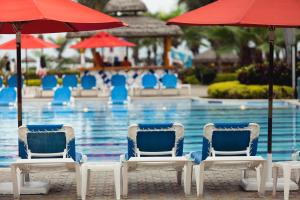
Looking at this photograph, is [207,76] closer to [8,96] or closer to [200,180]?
[8,96]

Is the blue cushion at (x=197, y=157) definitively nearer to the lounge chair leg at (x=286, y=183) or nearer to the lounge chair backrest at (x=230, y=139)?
the lounge chair backrest at (x=230, y=139)

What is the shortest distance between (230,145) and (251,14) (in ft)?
4.87

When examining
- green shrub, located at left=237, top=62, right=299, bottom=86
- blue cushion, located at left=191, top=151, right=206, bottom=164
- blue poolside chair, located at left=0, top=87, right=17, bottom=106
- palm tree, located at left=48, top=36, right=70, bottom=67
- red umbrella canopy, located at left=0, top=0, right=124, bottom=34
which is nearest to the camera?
red umbrella canopy, located at left=0, top=0, right=124, bottom=34

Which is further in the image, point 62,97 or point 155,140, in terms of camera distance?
point 62,97

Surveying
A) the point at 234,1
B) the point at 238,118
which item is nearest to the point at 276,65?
the point at 238,118

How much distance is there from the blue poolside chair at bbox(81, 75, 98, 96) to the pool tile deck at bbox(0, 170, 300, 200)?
17.5 meters

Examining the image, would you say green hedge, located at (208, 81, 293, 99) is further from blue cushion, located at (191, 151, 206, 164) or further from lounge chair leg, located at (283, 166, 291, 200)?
lounge chair leg, located at (283, 166, 291, 200)

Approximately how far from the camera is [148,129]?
26.0 feet

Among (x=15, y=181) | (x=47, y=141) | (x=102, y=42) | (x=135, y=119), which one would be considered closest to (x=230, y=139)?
(x=47, y=141)

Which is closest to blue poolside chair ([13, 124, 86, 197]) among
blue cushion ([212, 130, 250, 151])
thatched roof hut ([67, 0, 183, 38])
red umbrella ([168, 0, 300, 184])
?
blue cushion ([212, 130, 250, 151])

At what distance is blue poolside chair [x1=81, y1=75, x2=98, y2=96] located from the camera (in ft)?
88.2

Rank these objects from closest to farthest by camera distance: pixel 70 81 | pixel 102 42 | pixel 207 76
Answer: pixel 70 81 < pixel 102 42 < pixel 207 76

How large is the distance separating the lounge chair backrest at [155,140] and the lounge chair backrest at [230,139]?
315 mm

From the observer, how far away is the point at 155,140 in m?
8.01
